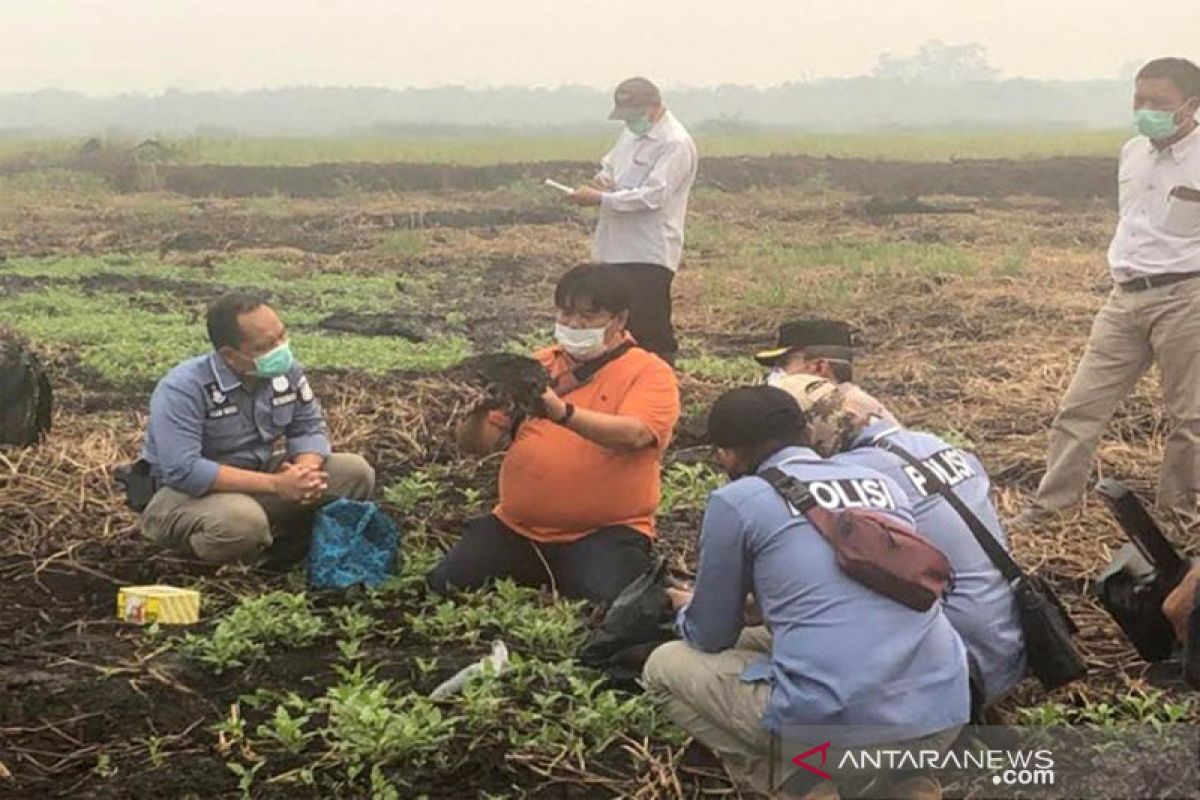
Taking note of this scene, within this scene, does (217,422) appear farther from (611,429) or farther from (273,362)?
(611,429)

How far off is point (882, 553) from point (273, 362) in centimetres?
226

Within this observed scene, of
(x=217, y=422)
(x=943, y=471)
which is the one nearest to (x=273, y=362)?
(x=217, y=422)

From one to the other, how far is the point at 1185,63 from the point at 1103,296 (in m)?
6.35

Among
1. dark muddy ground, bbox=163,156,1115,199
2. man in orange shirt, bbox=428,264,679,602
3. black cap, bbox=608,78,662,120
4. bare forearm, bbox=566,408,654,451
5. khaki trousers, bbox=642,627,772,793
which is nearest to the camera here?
khaki trousers, bbox=642,627,772,793

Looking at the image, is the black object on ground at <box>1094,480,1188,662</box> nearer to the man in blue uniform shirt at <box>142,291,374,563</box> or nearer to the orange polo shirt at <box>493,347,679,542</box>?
the orange polo shirt at <box>493,347,679,542</box>

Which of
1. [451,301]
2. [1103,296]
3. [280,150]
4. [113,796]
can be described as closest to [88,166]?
[280,150]

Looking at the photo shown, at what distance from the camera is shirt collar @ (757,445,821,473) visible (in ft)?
10.2

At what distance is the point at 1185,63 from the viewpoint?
203 inches

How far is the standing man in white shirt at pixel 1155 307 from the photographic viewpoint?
516 cm

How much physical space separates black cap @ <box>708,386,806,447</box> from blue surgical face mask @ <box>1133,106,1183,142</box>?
2625 mm

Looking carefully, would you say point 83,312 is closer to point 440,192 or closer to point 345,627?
point 345,627

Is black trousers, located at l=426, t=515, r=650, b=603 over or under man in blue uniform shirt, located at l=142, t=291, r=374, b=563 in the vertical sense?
under

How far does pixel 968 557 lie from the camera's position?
3338 millimetres

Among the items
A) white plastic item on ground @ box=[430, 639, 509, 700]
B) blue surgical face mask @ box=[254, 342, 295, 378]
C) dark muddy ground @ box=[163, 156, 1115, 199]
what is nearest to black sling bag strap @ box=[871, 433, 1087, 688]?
white plastic item on ground @ box=[430, 639, 509, 700]
